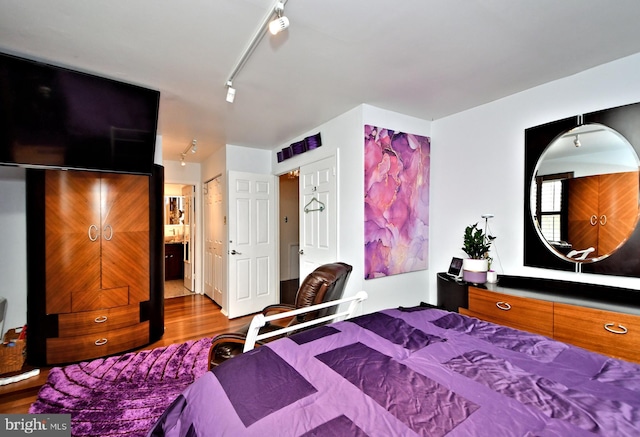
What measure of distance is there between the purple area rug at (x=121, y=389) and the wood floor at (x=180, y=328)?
0.11 metres

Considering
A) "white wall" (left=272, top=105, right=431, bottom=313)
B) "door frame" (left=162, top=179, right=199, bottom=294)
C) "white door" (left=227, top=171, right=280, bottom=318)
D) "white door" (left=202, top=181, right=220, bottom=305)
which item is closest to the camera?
"white wall" (left=272, top=105, right=431, bottom=313)

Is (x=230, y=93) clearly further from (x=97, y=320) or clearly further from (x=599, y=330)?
(x=599, y=330)

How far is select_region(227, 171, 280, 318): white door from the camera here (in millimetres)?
4027

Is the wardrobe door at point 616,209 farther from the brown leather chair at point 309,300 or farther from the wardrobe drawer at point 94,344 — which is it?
the wardrobe drawer at point 94,344

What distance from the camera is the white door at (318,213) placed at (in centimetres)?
315

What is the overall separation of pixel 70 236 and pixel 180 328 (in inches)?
65.1

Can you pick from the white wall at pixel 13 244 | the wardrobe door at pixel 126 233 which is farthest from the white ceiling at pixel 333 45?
the white wall at pixel 13 244

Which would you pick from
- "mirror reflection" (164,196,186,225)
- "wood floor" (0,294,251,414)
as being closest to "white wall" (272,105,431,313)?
"wood floor" (0,294,251,414)

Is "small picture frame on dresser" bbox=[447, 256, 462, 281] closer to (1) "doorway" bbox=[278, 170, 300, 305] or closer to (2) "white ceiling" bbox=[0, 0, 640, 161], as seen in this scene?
(2) "white ceiling" bbox=[0, 0, 640, 161]

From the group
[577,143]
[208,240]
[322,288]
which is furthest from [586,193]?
[208,240]

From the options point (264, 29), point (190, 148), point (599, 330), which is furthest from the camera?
point (190, 148)

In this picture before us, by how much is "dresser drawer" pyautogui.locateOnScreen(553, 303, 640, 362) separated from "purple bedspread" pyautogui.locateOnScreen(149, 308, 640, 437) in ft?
2.50

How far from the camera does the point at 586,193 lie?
2.23m

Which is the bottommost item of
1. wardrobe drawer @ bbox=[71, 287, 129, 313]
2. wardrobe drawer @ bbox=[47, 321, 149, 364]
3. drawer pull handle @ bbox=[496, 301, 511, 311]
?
wardrobe drawer @ bbox=[47, 321, 149, 364]
